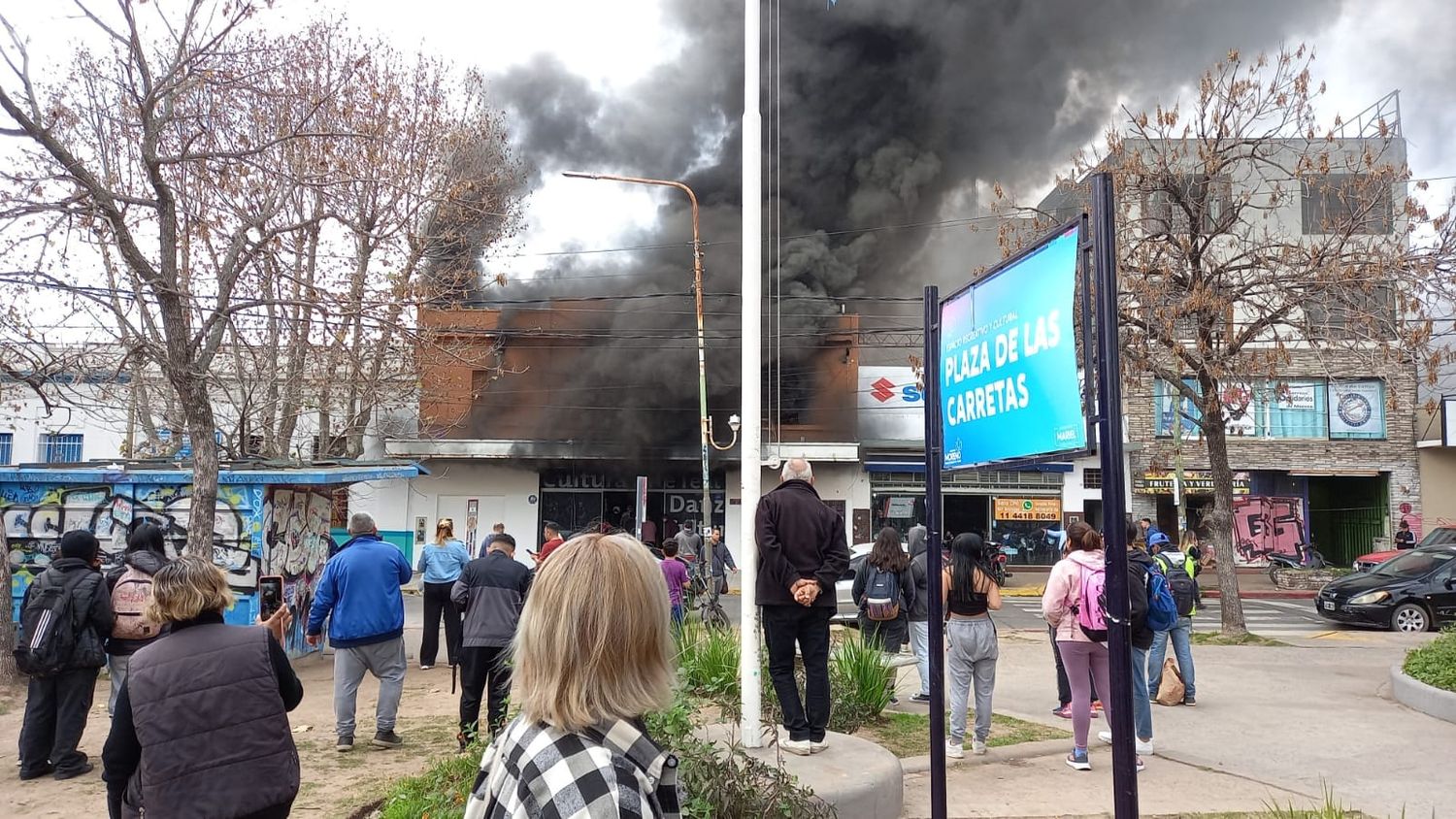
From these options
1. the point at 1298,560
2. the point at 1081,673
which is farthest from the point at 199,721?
the point at 1298,560

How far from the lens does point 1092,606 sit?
5527 mm

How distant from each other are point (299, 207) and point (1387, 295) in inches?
620

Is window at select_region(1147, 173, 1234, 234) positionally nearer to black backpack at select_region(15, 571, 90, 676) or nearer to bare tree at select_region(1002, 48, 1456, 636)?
bare tree at select_region(1002, 48, 1456, 636)

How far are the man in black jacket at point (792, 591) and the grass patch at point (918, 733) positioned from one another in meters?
1.47

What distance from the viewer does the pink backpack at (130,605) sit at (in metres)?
6.11

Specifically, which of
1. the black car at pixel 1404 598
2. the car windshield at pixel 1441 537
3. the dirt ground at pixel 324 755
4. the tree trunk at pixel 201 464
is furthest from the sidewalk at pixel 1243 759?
the car windshield at pixel 1441 537

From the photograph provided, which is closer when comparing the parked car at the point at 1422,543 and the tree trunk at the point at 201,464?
the tree trunk at the point at 201,464

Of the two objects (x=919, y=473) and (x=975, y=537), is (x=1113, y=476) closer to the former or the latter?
(x=975, y=537)

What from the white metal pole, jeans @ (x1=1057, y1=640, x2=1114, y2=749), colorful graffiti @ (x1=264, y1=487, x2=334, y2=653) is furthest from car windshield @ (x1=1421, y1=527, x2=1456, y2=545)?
colorful graffiti @ (x1=264, y1=487, x2=334, y2=653)

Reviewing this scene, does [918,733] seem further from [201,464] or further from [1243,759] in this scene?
[201,464]

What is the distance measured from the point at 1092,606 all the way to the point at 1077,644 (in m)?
0.32

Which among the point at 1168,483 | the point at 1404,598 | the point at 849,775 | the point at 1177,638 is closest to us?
the point at 849,775

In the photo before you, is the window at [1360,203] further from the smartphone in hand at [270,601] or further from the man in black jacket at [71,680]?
the man in black jacket at [71,680]

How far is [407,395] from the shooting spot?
1572 centimetres
